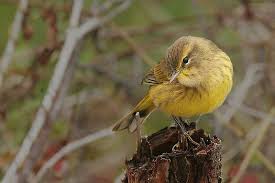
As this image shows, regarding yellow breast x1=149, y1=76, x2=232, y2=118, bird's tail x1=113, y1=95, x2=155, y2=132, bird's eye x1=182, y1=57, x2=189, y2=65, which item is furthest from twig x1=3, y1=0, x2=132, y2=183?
bird's eye x1=182, y1=57, x2=189, y2=65

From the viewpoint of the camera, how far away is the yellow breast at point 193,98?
5.17 meters

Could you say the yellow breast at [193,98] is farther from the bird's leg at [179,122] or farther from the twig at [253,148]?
the twig at [253,148]

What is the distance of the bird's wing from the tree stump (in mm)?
1158

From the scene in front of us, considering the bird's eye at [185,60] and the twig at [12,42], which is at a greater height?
the twig at [12,42]

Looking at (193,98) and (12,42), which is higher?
(12,42)

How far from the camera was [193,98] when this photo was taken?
205 inches

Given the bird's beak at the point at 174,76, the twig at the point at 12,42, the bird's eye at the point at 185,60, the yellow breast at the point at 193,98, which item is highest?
the twig at the point at 12,42

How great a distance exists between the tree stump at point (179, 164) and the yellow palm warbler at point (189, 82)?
31.2 inches

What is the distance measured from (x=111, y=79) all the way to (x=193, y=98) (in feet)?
7.50

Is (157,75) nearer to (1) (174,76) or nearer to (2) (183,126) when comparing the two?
(1) (174,76)

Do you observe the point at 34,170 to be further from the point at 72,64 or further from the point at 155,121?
the point at 155,121

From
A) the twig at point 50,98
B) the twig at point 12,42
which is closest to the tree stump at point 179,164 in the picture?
the twig at point 50,98

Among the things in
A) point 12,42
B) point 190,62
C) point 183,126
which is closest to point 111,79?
point 12,42

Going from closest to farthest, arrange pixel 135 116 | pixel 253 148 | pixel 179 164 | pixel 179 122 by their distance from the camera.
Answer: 1. pixel 179 164
2. pixel 179 122
3. pixel 135 116
4. pixel 253 148
